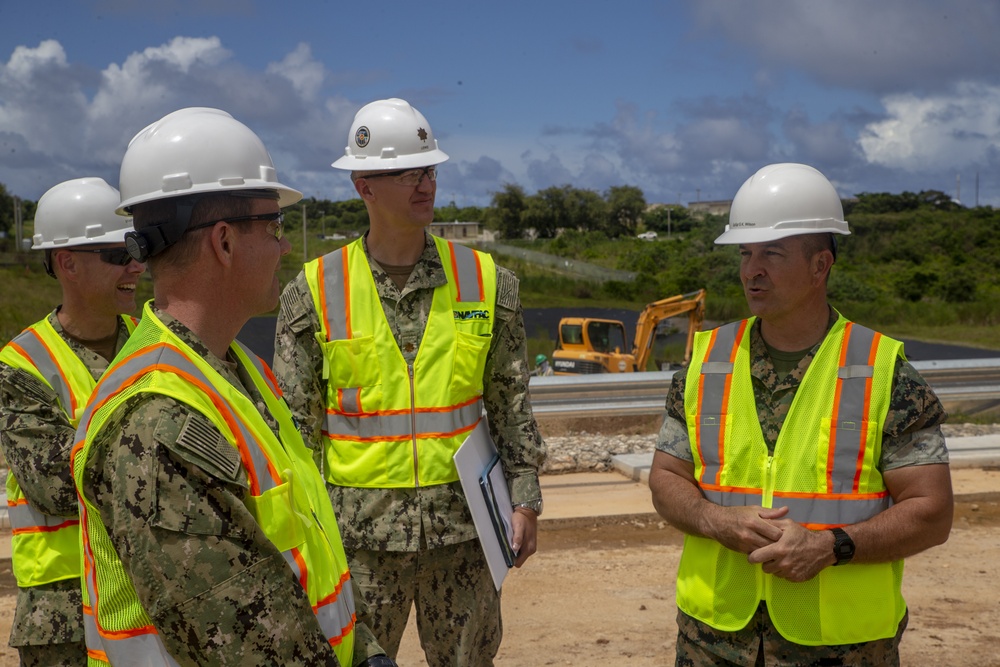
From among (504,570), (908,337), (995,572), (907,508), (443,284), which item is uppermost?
(443,284)

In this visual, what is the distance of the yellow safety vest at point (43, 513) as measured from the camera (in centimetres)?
292

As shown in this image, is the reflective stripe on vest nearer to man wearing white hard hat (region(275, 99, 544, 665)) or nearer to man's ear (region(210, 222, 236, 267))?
man wearing white hard hat (region(275, 99, 544, 665))

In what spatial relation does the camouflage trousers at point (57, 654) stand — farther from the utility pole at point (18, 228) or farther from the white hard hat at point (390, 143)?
the utility pole at point (18, 228)

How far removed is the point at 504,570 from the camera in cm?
343

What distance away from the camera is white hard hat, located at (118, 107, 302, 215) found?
1892mm

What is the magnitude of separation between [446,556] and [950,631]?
11.0 ft

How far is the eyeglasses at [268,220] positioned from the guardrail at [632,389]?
755cm

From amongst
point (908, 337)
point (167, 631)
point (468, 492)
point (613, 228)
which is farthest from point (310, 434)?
point (613, 228)

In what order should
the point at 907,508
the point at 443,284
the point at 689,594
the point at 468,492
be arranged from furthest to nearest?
the point at 443,284 < the point at 468,492 < the point at 689,594 < the point at 907,508

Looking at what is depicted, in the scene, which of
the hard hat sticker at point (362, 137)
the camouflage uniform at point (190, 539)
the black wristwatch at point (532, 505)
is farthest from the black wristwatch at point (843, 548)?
the hard hat sticker at point (362, 137)

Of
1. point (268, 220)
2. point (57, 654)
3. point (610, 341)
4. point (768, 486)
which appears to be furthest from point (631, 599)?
point (610, 341)

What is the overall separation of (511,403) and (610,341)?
16.6 m

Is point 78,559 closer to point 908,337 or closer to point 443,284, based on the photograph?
point 443,284

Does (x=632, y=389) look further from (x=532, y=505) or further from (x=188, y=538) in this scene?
(x=188, y=538)
